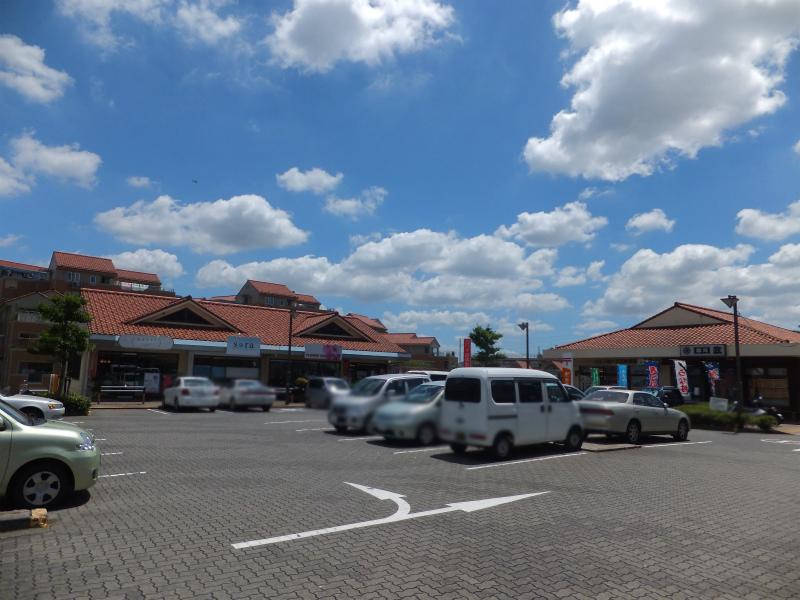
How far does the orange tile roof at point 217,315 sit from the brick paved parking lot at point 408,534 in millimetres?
398

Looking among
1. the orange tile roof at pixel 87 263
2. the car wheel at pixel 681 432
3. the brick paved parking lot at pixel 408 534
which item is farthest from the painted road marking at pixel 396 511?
the car wheel at pixel 681 432

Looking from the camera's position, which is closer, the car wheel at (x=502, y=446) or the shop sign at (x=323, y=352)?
the car wheel at (x=502, y=446)

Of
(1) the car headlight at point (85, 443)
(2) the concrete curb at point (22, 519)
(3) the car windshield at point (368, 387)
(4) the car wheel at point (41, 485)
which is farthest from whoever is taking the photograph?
(1) the car headlight at point (85, 443)

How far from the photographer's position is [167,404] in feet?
6.73

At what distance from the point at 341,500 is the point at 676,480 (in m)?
9.94

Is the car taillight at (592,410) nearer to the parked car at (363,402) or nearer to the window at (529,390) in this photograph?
the window at (529,390)

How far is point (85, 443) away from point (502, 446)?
12.0m

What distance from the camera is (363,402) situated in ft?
5.63

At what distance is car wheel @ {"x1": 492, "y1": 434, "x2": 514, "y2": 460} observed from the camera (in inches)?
91.6

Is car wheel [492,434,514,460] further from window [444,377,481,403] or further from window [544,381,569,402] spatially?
window [544,381,569,402]

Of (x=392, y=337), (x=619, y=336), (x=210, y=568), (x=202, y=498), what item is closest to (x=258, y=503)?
(x=202, y=498)

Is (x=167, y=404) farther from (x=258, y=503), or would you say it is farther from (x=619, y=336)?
(x=619, y=336)

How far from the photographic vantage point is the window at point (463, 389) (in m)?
2.17

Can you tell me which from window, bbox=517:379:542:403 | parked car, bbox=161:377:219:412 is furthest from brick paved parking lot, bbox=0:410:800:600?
window, bbox=517:379:542:403
